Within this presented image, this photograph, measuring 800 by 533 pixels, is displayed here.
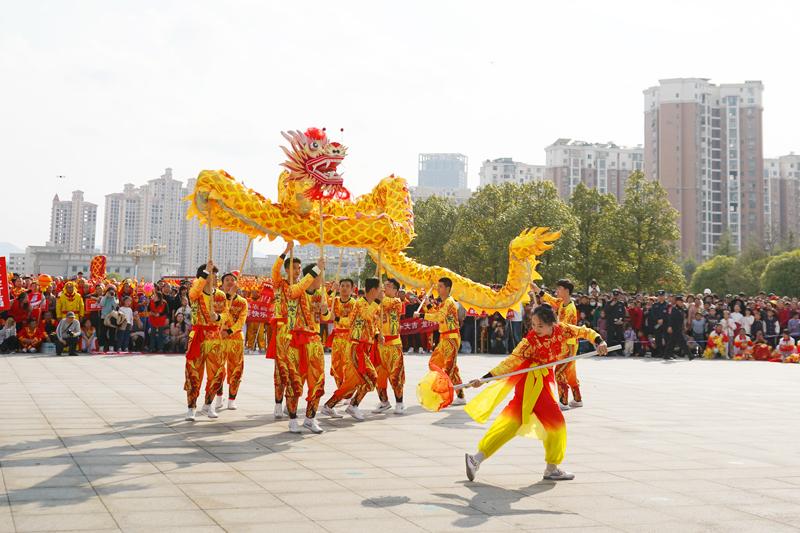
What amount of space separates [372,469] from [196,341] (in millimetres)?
3151

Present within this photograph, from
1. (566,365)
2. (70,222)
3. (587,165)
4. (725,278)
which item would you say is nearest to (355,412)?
(566,365)

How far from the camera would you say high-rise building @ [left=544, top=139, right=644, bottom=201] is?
8269cm

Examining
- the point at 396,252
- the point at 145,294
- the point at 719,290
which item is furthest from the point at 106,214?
the point at 396,252

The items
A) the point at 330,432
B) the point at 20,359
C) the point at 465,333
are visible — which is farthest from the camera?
the point at 465,333

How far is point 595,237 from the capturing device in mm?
36156

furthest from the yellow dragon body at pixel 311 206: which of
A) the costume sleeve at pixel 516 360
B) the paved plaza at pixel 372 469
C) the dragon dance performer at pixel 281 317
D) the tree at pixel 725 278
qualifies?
the tree at pixel 725 278

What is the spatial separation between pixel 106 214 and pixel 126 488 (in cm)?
11028

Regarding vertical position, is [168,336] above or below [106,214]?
below

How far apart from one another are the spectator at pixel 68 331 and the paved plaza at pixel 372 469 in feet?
16.7

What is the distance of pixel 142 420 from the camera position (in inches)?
306

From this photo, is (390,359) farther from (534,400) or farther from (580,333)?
(534,400)

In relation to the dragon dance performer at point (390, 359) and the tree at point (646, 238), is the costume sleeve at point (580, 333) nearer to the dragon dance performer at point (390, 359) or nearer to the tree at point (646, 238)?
the dragon dance performer at point (390, 359)

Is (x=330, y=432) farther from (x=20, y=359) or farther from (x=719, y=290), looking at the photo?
(x=719, y=290)

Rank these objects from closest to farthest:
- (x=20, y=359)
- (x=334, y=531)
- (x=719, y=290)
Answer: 1. (x=334, y=531)
2. (x=20, y=359)
3. (x=719, y=290)
